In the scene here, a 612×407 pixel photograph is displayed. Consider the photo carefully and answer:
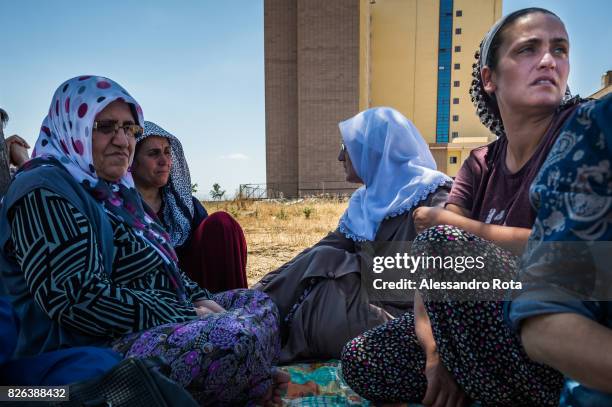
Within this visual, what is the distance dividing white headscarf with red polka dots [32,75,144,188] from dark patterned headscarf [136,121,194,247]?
100 centimetres

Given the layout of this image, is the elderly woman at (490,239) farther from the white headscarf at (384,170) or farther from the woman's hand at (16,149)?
the woman's hand at (16,149)

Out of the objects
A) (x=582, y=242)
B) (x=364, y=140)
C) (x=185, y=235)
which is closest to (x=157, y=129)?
(x=185, y=235)

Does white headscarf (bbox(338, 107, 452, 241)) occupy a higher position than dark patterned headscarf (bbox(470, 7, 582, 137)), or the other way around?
dark patterned headscarf (bbox(470, 7, 582, 137))

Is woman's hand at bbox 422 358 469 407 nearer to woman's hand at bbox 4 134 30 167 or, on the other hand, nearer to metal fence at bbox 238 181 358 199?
woman's hand at bbox 4 134 30 167

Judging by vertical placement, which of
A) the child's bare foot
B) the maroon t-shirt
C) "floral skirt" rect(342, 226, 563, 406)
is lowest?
the child's bare foot

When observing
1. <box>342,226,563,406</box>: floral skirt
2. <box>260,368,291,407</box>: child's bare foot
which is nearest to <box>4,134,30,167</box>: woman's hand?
<box>260,368,291,407</box>: child's bare foot

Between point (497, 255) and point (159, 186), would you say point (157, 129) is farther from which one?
point (497, 255)

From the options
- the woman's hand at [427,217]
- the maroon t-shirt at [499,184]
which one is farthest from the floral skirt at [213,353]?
the maroon t-shirt at [499,184]

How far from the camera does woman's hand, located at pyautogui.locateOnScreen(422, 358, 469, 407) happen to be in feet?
4.29

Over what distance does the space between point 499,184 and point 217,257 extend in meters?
1.76

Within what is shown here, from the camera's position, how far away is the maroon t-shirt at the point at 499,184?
4.45ft

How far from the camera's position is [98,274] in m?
1.44

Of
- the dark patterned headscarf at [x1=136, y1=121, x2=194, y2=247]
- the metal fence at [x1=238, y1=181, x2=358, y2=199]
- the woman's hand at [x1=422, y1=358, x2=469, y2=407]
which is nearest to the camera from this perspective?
the woman's hand at [x1=422, y1=358, x2=469, y2=407]

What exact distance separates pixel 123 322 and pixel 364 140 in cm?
165
